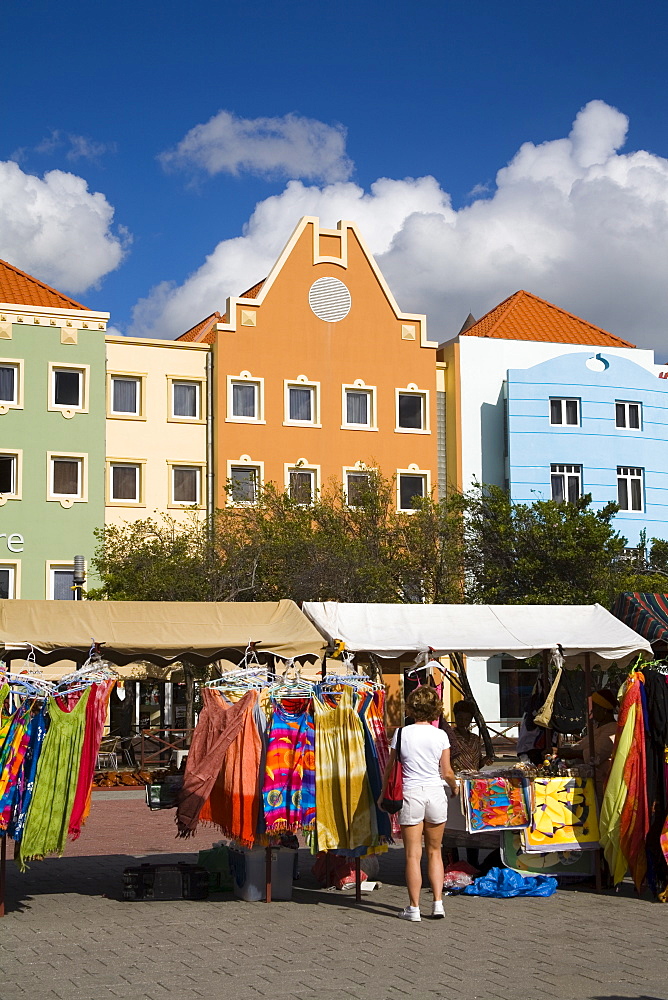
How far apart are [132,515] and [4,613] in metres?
27.5

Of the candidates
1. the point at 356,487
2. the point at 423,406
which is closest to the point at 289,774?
the point at 356,487

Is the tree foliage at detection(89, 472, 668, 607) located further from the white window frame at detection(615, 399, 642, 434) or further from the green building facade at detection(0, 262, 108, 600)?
the white window frame at detection(615, 399, 642, 434)

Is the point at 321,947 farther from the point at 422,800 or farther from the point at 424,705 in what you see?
the point at 424,705

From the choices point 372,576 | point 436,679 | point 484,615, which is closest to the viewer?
point 484,615

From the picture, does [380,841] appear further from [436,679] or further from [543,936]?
[436,679]

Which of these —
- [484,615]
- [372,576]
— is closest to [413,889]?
[484,615]

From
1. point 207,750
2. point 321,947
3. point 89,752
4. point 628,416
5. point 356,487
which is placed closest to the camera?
point 321,947

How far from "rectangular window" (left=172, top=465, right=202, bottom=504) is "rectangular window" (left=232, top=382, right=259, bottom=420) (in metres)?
2.30

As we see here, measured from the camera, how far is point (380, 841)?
1124 cm

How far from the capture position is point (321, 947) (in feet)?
30.6

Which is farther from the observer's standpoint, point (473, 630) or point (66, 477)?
point (66, 477)

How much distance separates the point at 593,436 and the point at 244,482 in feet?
39.9

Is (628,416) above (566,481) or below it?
above

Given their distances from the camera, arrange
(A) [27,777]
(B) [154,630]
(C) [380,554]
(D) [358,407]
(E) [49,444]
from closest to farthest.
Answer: (A) [27,777] → (B) [154,630] → (C) [380,554] → (E) [49,444] → (D) [358,407]
